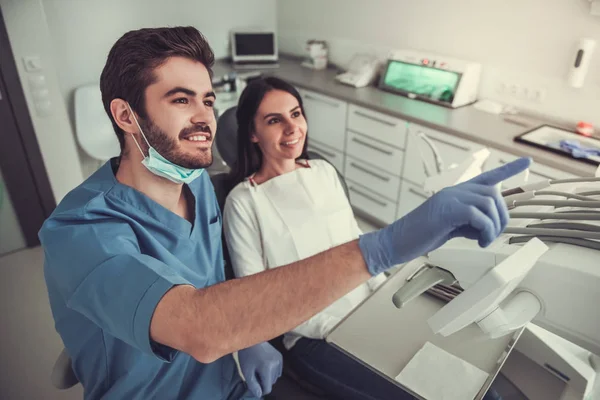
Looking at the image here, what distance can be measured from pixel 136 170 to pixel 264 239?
0.49 m

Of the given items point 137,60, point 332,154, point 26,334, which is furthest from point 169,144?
point 332,154

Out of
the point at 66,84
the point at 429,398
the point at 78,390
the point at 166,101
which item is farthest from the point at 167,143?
the point at 66,84

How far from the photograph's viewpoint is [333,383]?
1.20 meters

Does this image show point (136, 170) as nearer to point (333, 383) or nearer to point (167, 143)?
point (167, 143)

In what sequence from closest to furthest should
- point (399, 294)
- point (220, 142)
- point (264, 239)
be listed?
1. point (399, 294)
2. point (264, 239)
3. point (220, 142)

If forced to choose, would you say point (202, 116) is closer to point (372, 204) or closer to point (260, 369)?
point (260, 369)

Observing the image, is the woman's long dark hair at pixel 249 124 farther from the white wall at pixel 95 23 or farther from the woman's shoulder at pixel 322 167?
the white wall at pixel 95 23

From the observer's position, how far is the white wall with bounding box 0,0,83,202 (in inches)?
90.0

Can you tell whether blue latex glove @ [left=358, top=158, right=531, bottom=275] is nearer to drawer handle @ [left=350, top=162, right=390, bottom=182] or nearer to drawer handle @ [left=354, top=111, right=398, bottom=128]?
drawer handle @ [left=354, top=111, right=398, bottom=128]

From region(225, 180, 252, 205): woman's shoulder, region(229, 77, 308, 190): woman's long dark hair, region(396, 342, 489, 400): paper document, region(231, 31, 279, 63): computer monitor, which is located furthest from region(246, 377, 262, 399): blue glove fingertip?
region(231, 31, 279, 63): computer monitor

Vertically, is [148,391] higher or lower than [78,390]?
higher

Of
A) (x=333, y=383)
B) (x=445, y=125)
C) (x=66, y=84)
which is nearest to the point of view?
(x=333, y=383)

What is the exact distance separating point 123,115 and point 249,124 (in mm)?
563

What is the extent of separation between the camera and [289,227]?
1.44 metres
